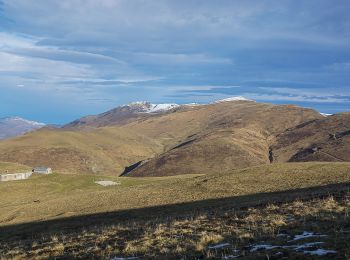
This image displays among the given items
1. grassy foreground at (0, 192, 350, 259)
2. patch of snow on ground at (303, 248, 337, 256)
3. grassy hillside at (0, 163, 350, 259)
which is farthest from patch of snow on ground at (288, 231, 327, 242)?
patch of snow on ground at (303, 248, 337, 256)

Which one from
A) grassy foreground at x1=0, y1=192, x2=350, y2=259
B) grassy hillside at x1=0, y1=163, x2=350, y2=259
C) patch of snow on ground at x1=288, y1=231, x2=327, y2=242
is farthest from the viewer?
grassy hillside at x1=0, y1=163, x2=350, y2=259

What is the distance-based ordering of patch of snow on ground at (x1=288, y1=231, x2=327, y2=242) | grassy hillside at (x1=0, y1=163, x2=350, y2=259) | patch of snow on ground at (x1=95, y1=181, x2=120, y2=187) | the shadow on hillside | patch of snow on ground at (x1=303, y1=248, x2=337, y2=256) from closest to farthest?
patch of snow on ground at (x1=303, y1=248, x2=337, y2=256)
patch of snow on ground at (x1=288, y1=231, x2=327, y2=242)
grassy hillside at (x1=0, y1=163, x2=350, y2=259)
the shadow on hillside
patch of snow on ground at (x1=95, y1=181, x2=120, y2=187)

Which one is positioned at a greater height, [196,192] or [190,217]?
[196,192]

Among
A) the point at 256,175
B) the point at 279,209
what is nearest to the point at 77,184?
the point at 256,175

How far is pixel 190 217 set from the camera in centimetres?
2970

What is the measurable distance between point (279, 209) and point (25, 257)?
47.4 feet

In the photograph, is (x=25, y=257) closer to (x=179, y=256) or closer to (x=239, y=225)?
(x=179, y=256)

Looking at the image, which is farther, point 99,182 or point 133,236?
point 99,182

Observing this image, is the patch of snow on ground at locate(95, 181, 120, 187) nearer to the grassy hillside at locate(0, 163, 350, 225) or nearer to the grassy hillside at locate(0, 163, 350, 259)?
the grassy hillside at locate(0, 163, 350, 259)

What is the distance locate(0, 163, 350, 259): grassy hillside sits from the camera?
Answer: 60.3ft

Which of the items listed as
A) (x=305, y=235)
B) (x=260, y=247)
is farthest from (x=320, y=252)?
(x=305, y=235)

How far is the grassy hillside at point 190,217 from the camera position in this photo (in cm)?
1838

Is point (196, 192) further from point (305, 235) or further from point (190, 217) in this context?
point (305, 235)

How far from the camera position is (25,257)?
20.9m
